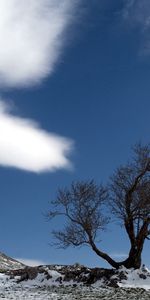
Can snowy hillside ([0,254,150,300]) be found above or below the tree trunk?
below

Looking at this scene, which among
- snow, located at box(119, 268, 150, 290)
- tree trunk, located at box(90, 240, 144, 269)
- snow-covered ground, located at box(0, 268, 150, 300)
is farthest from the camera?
tree trunk, located at box(90, 240, 144, 269)

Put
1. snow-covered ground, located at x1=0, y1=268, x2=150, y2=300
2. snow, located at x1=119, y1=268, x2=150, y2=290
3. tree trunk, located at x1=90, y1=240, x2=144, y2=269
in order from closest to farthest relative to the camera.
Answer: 1. snow-covered ground, located at x1=0, y1=268, x2=150, y2=300
2. snow, located at x1=119, y1=268, x2=150, y2=290
3. tree trunk, located at x1=90, y1=240, x2=144, y2=269

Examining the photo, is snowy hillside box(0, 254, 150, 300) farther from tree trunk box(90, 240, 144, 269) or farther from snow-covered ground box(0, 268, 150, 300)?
tree trunk box(90, 240, 144, 269)

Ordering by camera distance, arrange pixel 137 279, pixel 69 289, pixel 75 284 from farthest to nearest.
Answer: pixel 137 279 < pixel 75 284 < pixel 69 289

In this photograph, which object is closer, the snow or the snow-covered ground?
the snow-covered ground

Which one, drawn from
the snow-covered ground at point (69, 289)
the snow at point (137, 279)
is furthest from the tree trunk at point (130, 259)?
A: the snow-covered ground at point (69, 289)

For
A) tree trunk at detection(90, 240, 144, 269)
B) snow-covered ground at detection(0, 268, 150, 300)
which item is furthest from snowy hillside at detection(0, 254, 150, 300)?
tree trunk at detection(90, 240, 144, 269)

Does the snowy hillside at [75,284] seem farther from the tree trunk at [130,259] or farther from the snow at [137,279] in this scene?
the tree trunk at [130,259]

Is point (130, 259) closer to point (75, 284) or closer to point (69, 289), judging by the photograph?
point (75, 284)

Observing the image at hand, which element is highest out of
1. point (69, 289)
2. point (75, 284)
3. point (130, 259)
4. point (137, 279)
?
point (130, 259)

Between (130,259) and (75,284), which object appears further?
(130,259)

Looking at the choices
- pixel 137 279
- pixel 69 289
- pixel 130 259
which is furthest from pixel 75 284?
pixel 130 259

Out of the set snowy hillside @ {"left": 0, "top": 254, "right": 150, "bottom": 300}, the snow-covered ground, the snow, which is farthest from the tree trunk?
the snow-covered ground

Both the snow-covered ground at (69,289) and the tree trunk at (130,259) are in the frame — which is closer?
the snow-covered ground at (69,289)
